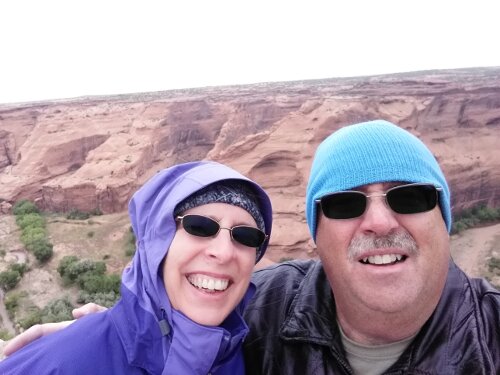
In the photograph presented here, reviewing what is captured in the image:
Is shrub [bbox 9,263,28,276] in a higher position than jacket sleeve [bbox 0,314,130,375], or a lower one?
lower

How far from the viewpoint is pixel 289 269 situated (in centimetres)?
257

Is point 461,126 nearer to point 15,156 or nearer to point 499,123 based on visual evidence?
point 499,123

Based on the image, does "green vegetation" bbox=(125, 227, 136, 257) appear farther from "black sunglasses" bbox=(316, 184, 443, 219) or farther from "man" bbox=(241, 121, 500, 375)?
"black sunglasses" bbox=(316, 184, 443, 219)

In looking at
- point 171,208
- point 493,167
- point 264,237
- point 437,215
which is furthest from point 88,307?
point 493,167

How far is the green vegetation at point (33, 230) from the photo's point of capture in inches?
675

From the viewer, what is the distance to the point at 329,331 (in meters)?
1.97

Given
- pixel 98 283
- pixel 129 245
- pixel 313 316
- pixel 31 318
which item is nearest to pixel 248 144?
pixel 129 245

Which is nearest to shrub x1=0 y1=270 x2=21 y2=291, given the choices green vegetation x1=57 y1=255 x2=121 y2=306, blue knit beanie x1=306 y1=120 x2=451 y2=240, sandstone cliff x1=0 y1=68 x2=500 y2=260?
green vegetation x1=57 y1=255 x2=121 y2=306

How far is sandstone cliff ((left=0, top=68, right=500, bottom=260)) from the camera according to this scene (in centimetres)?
1725

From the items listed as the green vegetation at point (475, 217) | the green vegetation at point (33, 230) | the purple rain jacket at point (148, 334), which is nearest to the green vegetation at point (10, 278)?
the green vegetation at point (33, 230)

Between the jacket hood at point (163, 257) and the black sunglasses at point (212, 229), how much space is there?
74mm

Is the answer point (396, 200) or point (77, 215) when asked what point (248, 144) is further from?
point (396, 200)

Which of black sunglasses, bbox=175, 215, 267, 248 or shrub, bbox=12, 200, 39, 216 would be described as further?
shrub, bbox=12, 200, 39, 216

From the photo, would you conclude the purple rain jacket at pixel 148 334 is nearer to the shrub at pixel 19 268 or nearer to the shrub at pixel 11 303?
the shrub at pixel 11 303
